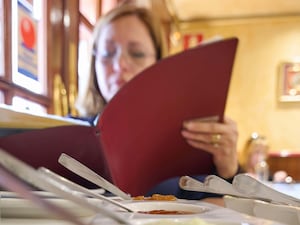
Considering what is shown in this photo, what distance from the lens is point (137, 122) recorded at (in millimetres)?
456

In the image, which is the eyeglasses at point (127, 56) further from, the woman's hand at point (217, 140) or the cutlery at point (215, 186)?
the cutlery at point (215, 186)

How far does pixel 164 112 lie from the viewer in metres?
0.48

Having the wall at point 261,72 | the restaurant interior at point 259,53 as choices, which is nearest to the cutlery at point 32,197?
the restaurant interior at point 259,53

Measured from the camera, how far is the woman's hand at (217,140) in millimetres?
498

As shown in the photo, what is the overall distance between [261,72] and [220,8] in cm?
53

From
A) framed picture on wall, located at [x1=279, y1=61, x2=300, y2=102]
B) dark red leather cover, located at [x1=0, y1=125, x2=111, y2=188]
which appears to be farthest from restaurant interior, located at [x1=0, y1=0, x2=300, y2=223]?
dark red leather cover, located at [x1=0, y1=125, x2=111, y2=188]

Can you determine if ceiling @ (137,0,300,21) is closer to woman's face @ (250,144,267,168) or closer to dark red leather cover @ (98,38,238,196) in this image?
woman's face @ (250,144,267,168)

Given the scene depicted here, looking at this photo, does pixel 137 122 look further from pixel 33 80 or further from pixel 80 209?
pixel 33 80

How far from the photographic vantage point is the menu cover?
0.38 metres

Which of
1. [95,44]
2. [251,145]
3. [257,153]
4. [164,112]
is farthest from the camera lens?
[251,145]

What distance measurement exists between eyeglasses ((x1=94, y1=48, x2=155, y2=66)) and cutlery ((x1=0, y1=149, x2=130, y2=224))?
2.49ft

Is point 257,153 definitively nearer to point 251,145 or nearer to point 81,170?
Answer: point 251,145

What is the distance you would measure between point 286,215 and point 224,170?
312 mm

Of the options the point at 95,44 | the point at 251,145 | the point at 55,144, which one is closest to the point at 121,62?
the point at 95,44
